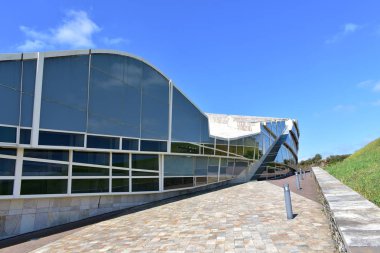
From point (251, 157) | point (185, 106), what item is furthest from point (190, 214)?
point (251, 157)

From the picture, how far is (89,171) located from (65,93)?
3.46 meters

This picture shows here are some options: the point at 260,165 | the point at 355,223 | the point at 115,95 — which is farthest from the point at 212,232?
the point at 260,165

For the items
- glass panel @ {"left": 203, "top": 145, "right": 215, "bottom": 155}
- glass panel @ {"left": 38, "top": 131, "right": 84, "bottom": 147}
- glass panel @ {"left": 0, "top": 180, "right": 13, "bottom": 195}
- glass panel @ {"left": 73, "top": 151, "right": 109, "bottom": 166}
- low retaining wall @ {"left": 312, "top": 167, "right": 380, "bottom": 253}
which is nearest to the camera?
low retaining wall @ {"left": 312, "top": 167, "right": 380, "bottom": 253}

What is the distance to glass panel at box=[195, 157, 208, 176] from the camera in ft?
67.5

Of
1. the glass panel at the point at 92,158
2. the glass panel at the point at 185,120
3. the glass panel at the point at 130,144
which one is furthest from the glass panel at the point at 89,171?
the glass panel at the point at 185,120

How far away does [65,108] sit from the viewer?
42.7ft

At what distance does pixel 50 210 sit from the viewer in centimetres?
1284

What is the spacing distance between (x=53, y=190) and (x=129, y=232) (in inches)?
155

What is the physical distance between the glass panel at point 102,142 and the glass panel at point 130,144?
430mm

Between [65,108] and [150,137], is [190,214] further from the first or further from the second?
[65,108]

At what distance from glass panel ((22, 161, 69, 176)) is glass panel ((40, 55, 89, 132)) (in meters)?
1.45

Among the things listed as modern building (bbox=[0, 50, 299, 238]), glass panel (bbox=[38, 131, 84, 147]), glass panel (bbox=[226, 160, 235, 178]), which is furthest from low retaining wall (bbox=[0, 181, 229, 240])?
glass panel (bbox=[226, 160, 235, 178])

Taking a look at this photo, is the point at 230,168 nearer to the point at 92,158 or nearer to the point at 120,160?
the point at 120,160

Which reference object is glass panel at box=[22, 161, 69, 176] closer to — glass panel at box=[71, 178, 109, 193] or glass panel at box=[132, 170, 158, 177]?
glass panel at box=[71, 178, 109, 193]
